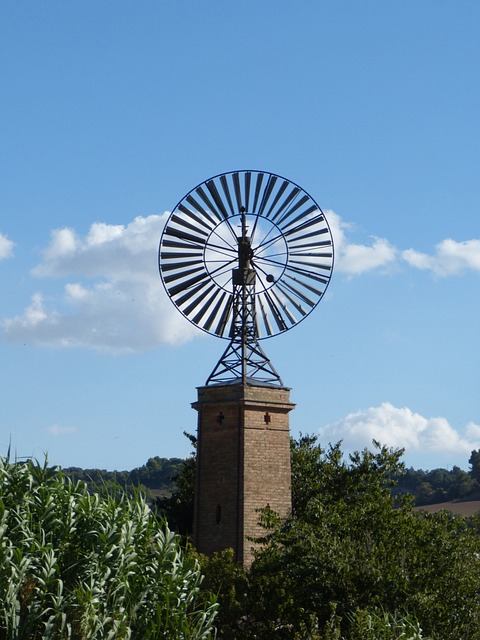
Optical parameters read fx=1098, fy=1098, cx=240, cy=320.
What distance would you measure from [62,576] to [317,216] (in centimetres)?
1589

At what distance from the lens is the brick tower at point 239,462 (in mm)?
30672

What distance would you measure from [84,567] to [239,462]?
10.8 m

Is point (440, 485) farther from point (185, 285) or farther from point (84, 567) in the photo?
point (84, 567)

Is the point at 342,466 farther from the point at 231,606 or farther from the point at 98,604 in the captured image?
the point at 98,604

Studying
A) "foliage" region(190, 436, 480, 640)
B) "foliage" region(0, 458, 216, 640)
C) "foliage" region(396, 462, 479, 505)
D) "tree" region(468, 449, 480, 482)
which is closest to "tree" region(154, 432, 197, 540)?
"foliage" region(190, 436, 480, 640)

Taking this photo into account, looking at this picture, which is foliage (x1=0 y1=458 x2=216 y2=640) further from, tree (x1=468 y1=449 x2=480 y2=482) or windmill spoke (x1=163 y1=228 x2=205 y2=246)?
tree (x1=468 y1=449 x2=480 y2=482)

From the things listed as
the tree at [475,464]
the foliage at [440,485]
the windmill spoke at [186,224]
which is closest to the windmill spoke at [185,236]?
the windmill spoke at [186,224]

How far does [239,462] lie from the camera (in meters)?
31.0

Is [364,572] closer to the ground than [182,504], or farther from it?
closer to the ground

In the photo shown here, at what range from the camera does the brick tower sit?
3067 centimetres

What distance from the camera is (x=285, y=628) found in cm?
2597

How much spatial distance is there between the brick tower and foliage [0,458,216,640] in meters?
7.56

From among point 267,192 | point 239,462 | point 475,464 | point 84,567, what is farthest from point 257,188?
point 475,464

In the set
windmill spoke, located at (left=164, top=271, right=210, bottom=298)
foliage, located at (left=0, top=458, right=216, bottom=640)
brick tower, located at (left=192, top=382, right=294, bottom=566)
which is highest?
windmill spoke, located at (left=164, top=271, right=210, bottom=298)
